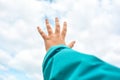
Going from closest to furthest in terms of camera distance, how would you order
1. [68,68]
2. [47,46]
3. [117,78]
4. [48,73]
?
[117,78], [68,68], [48,73], [47,46]

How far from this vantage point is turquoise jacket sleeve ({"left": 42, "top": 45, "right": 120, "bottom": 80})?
1.32m

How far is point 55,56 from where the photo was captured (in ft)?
4.91

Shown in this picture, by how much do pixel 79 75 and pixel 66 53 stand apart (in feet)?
0.53

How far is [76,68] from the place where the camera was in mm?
1378

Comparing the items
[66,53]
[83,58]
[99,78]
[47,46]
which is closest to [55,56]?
[66,53]

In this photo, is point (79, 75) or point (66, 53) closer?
point (79, 75)

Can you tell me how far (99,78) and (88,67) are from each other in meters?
0.07

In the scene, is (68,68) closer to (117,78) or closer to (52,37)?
(117,78)

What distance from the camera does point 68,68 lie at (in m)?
1.40

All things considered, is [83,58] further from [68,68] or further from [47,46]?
[47,46]

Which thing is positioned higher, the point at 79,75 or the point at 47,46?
the point at 79,75

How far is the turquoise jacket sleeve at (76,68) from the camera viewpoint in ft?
4.32

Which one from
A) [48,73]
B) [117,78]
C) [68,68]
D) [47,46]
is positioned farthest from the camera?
[47,46]

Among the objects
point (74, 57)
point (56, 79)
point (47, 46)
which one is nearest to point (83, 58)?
point (74, 57)
